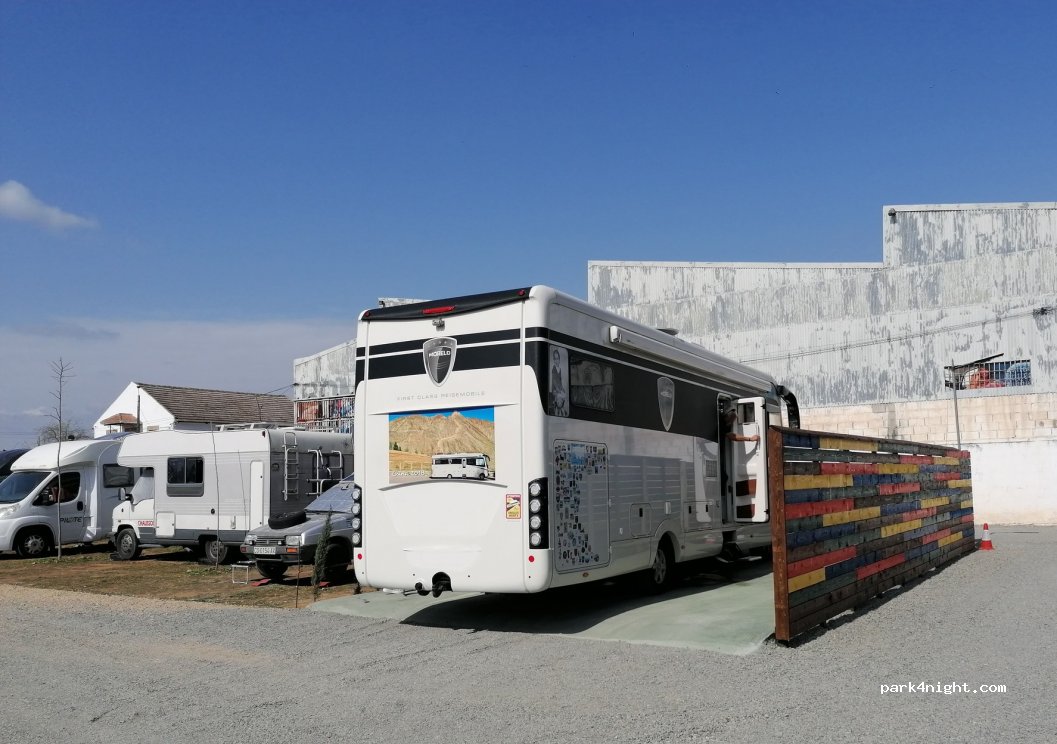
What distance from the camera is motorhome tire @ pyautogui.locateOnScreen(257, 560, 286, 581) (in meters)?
15.1

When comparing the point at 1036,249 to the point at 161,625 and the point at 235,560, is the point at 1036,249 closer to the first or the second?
the point at 235,560

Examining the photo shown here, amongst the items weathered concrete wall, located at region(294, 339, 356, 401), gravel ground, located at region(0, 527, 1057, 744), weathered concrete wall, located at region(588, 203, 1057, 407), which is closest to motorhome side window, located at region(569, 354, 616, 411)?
gravel ground, located at region(0, 527, 1057, 744)

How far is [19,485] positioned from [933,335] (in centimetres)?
2583

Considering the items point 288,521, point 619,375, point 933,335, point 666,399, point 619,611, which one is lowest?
point 619,611

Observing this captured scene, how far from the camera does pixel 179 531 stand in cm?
1917

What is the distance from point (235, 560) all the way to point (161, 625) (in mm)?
8355

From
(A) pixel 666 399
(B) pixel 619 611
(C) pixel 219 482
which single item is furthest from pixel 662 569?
(C) pixel 219 482

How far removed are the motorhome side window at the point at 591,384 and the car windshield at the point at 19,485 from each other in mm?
16772

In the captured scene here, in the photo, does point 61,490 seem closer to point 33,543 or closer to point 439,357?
point 33,543

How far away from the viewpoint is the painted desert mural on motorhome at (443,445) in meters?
9.71

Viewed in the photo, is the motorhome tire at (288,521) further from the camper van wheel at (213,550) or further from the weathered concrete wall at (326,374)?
the weathered concrete wall at (326,374)

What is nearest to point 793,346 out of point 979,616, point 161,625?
point 979,616

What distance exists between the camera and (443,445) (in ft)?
32.7

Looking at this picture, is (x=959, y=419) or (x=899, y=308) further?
(x=899, y=308)
